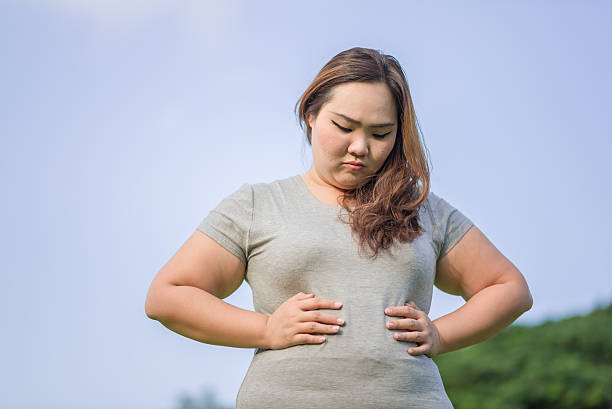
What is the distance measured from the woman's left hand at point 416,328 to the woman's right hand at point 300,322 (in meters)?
0.17

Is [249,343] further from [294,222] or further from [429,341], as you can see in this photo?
[429,341]

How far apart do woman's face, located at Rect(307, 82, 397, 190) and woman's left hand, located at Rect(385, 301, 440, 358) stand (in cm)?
48

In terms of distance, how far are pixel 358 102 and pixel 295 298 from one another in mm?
653

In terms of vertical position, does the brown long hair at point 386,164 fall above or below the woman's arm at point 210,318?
above

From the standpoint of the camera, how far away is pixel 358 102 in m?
2.25

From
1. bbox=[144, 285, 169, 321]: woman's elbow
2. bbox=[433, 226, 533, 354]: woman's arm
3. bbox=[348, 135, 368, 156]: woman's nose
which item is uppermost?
bbox=[348, 135, 368, 156]: woman's nose

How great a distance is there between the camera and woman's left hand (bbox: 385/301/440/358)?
6.89ft

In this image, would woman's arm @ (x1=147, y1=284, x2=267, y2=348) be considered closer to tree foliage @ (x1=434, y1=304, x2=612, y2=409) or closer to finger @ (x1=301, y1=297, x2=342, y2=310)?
finger @ (x1=301, y1=297, x2=342, y2=310)

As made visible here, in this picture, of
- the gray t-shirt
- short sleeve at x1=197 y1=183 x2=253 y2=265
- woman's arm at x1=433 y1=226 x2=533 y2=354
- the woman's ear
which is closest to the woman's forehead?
the woman's ear

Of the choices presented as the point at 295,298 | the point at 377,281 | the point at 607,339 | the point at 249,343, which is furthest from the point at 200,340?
the point at 607,339

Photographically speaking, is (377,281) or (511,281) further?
(511,281)

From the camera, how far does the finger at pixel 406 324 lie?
2.09 metres

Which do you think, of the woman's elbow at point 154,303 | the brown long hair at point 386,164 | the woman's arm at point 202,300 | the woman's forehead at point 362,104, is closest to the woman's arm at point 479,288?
the brown long hair at point 386,164

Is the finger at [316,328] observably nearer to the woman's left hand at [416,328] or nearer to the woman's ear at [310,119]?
the woman's left hand at [416,328]
